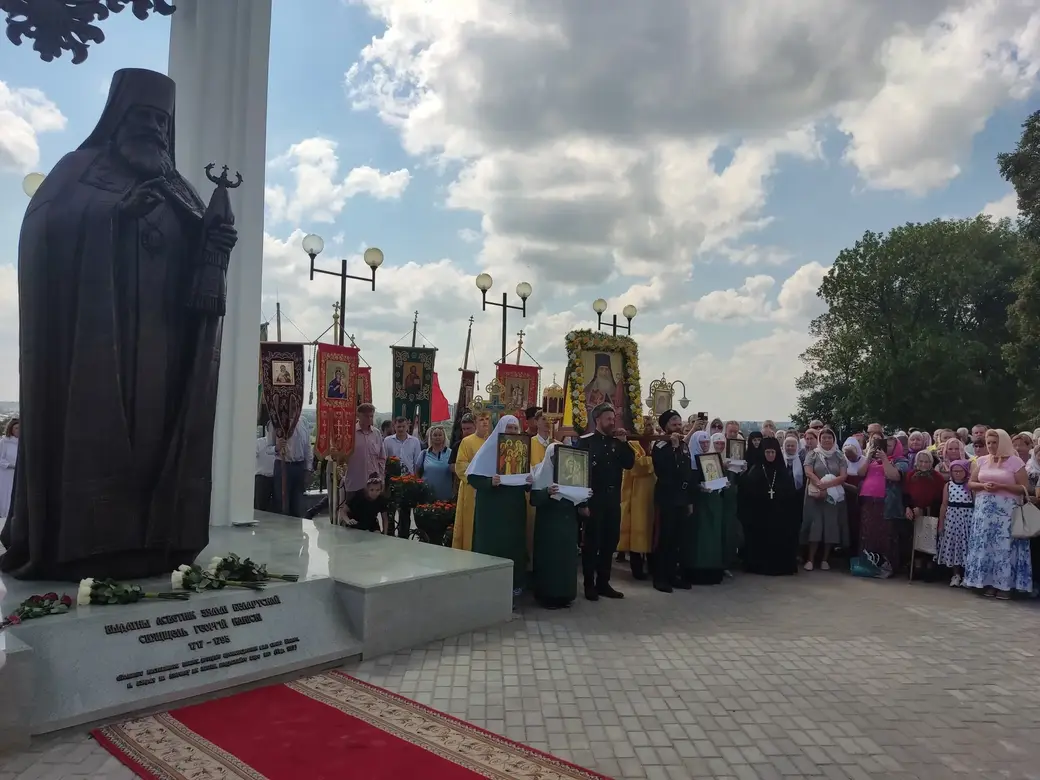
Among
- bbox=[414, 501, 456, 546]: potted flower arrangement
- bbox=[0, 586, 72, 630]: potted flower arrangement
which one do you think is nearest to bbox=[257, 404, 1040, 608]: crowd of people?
bbox=[414, 501, 456, 546]: potted flower arrangement

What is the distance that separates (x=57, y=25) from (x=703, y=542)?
7.52 meters

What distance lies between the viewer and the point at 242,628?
455cm

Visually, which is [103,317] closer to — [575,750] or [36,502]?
[36,502]

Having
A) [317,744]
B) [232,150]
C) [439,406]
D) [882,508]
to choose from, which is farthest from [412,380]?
[317,744]

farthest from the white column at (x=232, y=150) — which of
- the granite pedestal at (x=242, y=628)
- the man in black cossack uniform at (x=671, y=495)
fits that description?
the man in black cossack uniform at (x=671, y=495)

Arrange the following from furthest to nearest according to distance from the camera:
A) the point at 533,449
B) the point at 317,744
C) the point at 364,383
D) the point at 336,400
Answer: the point at 364,383, the point at 336,400, the point at 533,449, the point at 317,744

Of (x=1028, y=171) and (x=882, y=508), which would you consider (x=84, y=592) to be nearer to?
(x=882, y=508)

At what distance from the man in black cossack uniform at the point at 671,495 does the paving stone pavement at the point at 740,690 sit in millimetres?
679

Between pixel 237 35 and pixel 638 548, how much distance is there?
284 inches

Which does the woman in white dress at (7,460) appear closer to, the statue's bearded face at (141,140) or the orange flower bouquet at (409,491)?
the orange flower bouquet at (409,491)

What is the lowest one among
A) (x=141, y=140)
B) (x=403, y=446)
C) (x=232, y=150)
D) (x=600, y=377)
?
(x=403, y=446)

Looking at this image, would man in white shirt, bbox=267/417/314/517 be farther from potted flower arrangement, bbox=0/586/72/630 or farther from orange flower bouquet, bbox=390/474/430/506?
potted flower arrangement, bbox=0/586/72/630

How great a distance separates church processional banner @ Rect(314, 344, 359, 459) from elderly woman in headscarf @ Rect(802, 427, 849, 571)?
18.9 feet

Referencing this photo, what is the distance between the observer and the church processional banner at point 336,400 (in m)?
8.95
